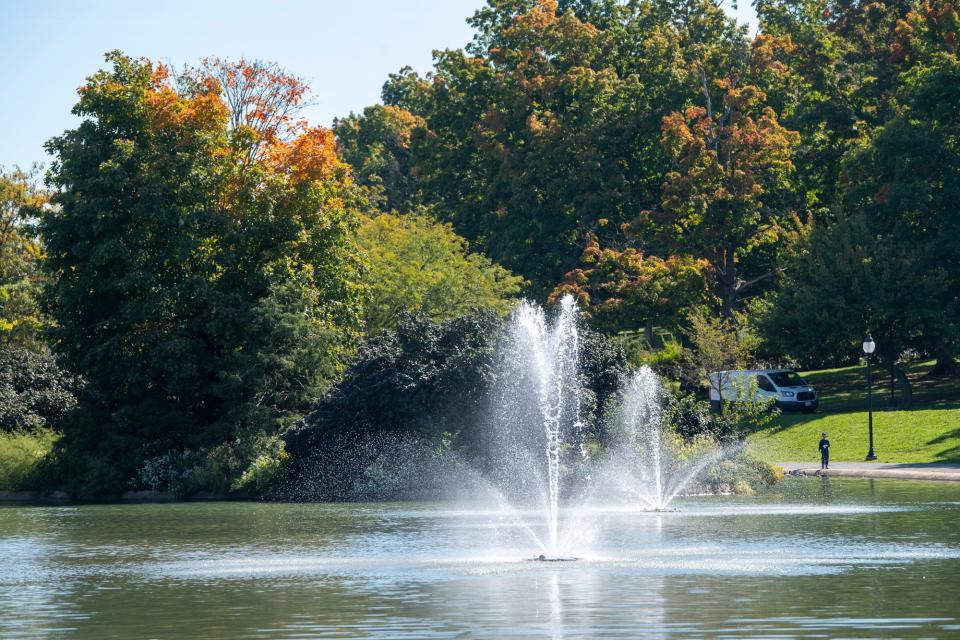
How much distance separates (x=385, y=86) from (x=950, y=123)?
255 ft

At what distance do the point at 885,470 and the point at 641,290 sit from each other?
2511 centimetres

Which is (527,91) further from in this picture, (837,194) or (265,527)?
(265,527)

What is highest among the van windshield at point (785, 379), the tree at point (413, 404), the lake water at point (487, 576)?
the van windshield at point (785, 379)

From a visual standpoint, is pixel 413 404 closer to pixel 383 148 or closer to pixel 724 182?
pixel 724 182

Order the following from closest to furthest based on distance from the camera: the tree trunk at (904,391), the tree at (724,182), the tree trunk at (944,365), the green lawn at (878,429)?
the green lawn at (878,429), the tree trunk at (904,391), the tree trunk at (944,365), the tree at (724,182)

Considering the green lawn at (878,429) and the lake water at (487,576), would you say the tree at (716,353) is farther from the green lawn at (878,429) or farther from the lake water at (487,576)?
the lake water at (487,576)

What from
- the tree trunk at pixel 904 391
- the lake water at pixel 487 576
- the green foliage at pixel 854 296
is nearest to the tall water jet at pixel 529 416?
the lake water at pixel 487 576

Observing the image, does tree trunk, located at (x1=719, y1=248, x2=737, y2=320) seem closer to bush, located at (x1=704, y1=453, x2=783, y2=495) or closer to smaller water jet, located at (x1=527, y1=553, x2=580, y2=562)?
bush, located at (x1=704, y1=453, x2=783, y2=495)

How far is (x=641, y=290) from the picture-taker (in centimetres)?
7006

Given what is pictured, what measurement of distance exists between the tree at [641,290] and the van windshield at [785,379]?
5.57 metres

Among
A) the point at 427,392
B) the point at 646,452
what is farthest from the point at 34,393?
the point at 646,452

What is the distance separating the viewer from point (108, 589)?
2172 centimetres

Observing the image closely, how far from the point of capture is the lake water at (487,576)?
55.6 feet

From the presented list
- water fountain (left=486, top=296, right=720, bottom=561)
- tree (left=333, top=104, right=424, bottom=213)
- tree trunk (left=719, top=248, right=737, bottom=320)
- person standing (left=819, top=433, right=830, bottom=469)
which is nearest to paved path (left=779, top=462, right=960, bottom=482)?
person standing (left=819, top=433, right=830, bottom=469)
